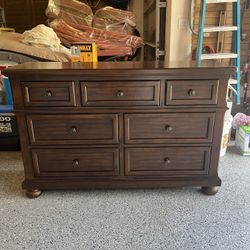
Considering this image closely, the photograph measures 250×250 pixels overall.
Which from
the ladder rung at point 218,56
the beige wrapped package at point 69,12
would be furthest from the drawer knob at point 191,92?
the beige wrapped package at point 69,12

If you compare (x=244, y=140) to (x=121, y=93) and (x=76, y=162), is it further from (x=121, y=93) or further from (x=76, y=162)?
(x=76, y=162)

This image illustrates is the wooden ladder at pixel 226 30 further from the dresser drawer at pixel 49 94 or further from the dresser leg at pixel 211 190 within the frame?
the dresser drawer at pixel 49 94

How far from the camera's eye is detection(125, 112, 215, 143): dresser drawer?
1.31 meters

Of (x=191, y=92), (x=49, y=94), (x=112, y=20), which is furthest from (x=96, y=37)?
(x=191, y=92)

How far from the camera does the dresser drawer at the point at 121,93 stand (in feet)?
4.10

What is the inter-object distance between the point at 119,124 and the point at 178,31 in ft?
A: 4.08

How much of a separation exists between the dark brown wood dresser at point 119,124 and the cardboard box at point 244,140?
684 millimetres

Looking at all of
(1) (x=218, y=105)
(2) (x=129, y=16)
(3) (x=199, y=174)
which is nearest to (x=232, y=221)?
(3) (x=199, y=174)

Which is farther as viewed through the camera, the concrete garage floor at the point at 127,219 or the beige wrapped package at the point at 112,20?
the beige wrapped package at the point at 112,20

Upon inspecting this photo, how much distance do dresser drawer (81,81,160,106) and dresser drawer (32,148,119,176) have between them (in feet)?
0.98

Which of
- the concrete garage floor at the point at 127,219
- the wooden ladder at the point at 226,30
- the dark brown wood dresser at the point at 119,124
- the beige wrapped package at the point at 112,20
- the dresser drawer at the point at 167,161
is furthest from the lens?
the beige wrapped package at the point at 112,20

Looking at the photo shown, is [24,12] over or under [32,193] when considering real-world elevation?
over

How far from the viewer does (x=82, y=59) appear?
2.06 m

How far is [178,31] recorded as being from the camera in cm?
206
